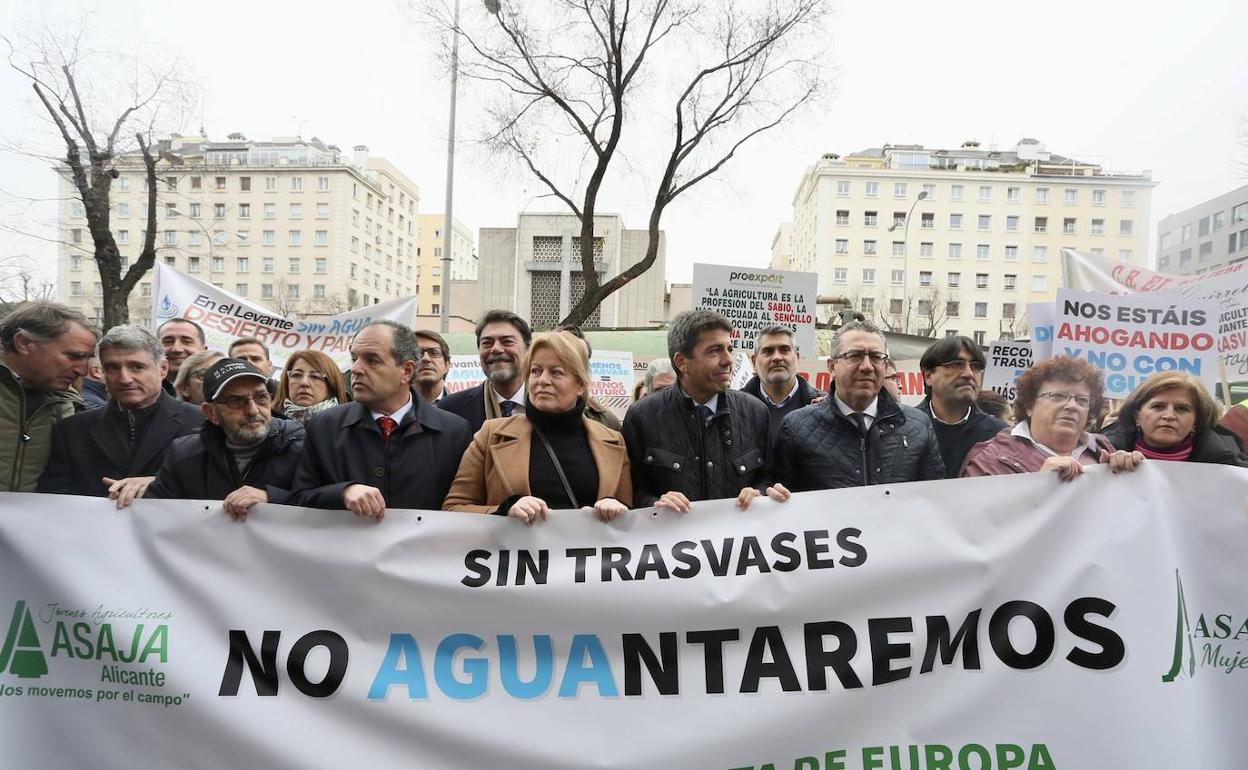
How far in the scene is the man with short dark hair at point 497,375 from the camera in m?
4.29

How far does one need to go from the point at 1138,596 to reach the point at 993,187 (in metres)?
90.1

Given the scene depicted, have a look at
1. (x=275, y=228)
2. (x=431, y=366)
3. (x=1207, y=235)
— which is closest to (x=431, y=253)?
(x=275, y=228)

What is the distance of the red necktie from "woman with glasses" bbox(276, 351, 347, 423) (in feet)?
4.86

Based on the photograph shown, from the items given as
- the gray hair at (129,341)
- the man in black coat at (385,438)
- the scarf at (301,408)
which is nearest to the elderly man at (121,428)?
the gray hair at (129,341)

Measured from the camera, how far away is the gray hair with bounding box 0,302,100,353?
327 cm

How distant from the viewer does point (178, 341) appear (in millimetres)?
5074

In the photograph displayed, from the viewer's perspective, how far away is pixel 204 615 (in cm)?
274

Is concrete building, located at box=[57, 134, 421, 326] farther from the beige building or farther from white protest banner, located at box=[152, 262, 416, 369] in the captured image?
white protest banner, located at box=[152, 262, 416, 369]

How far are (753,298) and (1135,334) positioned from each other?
3628 millimetres

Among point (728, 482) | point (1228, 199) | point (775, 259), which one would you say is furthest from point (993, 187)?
point (728, 482)

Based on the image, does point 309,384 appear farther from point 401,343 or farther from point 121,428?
point 401,343

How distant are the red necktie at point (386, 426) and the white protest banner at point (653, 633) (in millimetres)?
367

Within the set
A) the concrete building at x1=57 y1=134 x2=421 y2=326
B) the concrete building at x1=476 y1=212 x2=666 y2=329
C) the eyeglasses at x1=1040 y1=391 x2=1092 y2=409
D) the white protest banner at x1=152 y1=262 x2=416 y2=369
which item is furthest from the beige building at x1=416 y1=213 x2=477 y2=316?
the eyeglasses at x1=1040 y1=391 x2=1092 y2=409

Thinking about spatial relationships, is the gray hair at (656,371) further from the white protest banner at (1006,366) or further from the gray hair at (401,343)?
the white protest banner at (1006,366)
